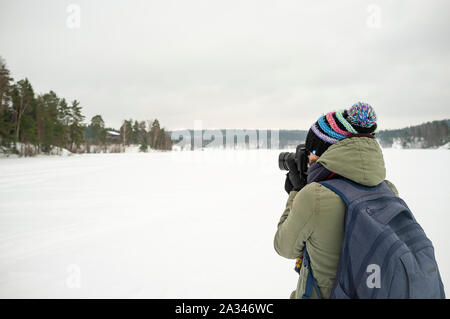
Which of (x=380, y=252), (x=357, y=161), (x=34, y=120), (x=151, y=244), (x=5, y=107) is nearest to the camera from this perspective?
(x=380, y=252)

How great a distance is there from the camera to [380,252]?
95 centimetres

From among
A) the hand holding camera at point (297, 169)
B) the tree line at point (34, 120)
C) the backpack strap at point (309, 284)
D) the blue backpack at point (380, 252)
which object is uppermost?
the tree line at point (34, 120)

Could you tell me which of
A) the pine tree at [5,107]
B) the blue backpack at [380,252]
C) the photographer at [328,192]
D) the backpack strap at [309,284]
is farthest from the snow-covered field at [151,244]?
the pine tree at [5,107]

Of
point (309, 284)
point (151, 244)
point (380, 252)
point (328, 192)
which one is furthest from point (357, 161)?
point (151, 244)

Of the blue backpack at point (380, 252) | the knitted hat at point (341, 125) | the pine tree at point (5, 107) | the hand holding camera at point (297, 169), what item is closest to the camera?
the blue backpack at point (380, 252)

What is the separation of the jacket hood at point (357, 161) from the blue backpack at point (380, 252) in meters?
0.05

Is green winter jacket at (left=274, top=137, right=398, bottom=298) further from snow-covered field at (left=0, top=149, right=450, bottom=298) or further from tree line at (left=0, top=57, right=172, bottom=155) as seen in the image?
tree line at (left=0, top=57, right=172, bottom=155)

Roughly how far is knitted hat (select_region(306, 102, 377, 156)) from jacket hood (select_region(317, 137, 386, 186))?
8cm

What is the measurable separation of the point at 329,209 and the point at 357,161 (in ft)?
0.88

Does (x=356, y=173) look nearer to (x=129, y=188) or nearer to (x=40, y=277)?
(x=40, y=277)

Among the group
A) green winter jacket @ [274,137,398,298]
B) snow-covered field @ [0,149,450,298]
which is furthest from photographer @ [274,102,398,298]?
snow-covered field @ [0,149,450,298]

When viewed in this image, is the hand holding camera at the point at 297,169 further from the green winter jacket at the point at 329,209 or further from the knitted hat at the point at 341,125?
the green winter jacket at the point at 329,209

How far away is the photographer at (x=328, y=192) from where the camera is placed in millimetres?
1047

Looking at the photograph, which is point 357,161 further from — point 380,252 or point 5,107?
point 5,107
